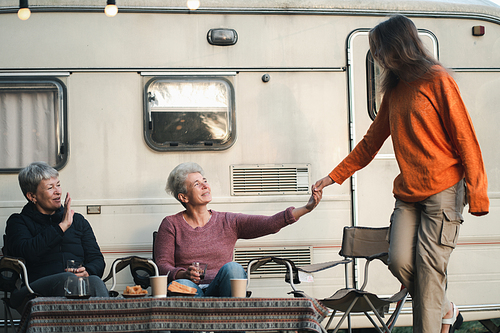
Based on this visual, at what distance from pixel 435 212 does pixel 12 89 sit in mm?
3020

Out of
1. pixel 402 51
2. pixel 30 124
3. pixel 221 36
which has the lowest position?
pixel 30 124

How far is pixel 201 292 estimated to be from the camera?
3020mm

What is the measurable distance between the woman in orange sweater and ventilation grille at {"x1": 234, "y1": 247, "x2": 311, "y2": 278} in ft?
→ 4.27

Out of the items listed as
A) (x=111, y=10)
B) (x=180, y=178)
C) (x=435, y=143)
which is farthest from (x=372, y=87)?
(x=111, y=10)

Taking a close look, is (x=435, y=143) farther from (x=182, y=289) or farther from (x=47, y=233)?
(x=47, y=233)

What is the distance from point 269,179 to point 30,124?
→ 1.79 m

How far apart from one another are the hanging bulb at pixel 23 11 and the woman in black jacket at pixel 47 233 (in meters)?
1.15

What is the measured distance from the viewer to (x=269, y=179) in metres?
3.98

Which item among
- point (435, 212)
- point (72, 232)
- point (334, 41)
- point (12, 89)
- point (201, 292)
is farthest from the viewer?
point (334, 41)

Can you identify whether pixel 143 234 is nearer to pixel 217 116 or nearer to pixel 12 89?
pixel 217 116

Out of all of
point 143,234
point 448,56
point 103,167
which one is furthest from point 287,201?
point 448,56

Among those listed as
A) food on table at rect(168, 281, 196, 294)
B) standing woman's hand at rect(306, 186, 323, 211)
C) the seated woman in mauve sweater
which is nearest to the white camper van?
the seated woman in mauve sweater

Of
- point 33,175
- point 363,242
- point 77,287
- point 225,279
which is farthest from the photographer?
point 363,242

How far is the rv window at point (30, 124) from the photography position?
3.83 metres
